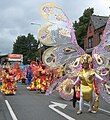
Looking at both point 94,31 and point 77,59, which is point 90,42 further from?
point 77,59

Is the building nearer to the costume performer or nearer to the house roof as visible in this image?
the house roof

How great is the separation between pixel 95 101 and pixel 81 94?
572mm

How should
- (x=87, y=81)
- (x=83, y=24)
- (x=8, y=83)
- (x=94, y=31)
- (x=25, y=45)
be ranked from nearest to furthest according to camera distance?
(x=87, y=81) < (x=8, y=83) < (x=94, y=31) < (x=83, y=24) < (x=25, y=45)

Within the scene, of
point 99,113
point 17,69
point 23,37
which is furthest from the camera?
point 23,37

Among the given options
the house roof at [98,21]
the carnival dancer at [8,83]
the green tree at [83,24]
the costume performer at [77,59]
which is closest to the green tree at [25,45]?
the green tree at [83,24]

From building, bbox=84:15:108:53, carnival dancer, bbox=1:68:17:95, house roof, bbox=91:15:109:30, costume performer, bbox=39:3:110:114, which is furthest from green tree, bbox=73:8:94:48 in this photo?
costume performer, bbox=39:3:110:114

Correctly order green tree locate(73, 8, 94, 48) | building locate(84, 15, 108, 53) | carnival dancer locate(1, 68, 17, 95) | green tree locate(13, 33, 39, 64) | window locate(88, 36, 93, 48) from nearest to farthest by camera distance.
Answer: carnival dancer locate(1, 68, 17, 95)
building locate(84, 15, 108, 53)
window locate(88, 36, 93, 48)
green tree locate(73, 8, 94, 48)
green tree locate(13, 33, 39, 64)

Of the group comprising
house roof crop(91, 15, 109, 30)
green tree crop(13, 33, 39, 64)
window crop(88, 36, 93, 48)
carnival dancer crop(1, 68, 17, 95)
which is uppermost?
green tree crop(13, 33, 39, 64)

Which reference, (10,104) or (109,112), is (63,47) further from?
(10,104)

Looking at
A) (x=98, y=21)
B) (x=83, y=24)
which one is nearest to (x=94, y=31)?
(x=98, y=21)

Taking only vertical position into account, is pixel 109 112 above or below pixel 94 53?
below

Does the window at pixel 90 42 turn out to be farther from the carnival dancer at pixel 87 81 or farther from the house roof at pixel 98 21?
the carnival dancer at pixel 87 81

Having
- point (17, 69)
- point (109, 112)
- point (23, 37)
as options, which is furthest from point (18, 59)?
point (23, 37)

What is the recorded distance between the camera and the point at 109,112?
12.9 m
